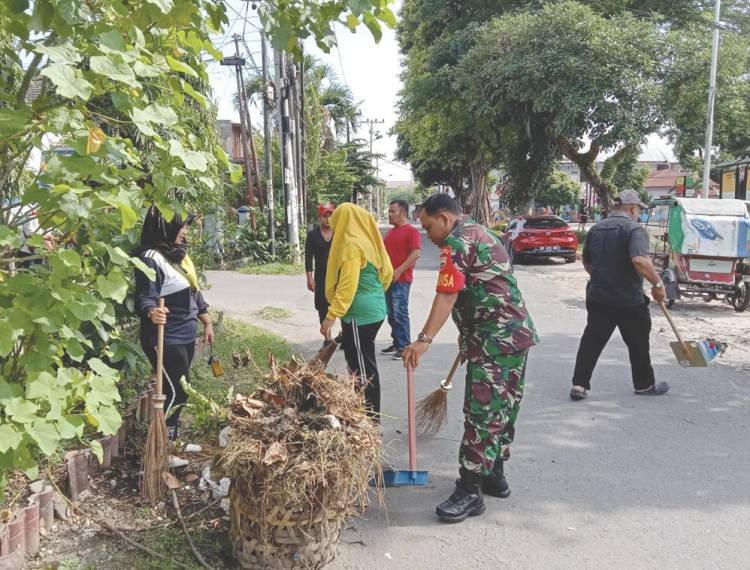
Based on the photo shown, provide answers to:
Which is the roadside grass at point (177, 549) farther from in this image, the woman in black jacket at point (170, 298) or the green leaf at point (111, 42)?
the green leaf at point (111, 42)

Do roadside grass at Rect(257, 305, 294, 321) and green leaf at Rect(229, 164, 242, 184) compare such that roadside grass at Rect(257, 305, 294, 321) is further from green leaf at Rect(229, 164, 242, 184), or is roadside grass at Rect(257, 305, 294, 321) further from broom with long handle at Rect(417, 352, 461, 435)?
green leaf at Rect(229, 164, 242, 184)

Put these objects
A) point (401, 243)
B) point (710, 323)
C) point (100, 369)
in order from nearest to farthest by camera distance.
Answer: point (100, 369), point (401, 243), point (710, 323)

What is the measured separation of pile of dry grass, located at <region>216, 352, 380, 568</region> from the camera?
102 inches

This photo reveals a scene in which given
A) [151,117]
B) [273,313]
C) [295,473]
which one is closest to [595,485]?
[295,473]

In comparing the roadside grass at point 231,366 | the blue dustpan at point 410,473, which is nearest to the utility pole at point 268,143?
the roadside grass at point 231,366

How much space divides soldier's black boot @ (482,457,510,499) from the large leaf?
2983mm

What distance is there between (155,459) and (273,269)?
12611 millimetres

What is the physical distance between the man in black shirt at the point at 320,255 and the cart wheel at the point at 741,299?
24.0 feet

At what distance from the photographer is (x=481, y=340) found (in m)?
3.46

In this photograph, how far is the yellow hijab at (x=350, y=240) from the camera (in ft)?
13.4

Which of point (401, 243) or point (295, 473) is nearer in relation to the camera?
point (295, 473)

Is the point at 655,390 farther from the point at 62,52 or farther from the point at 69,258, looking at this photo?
the point at 62,52

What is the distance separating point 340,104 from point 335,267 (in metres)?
28.0

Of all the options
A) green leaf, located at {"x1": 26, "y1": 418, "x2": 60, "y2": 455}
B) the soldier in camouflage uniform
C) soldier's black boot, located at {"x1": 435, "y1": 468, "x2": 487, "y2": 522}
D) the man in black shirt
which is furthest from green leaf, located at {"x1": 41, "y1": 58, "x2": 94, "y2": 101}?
the man in black shirt
